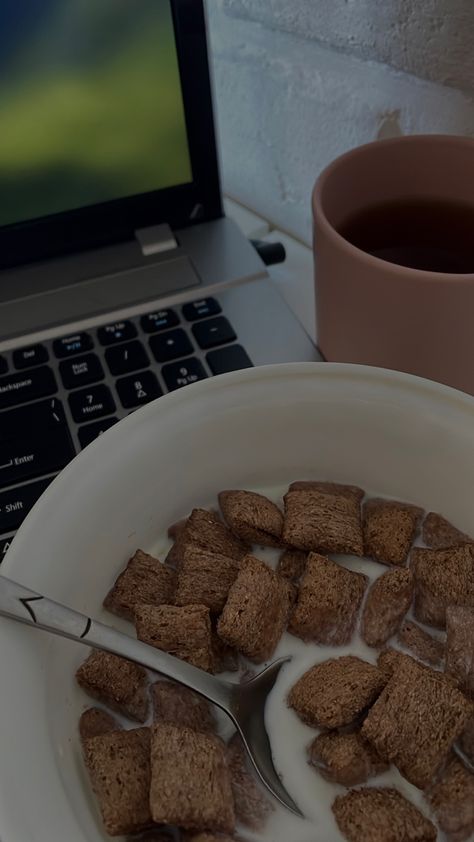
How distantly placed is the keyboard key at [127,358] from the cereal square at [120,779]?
295 mm

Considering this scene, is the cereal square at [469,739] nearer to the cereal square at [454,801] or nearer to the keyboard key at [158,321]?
the cereal square at [454,801]

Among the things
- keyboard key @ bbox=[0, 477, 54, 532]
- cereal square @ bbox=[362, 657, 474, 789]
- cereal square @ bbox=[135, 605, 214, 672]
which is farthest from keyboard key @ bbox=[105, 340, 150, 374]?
cereal square @ bbox=[362, 657, 474, 789]

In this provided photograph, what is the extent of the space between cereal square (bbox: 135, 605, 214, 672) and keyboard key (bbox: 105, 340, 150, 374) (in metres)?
0.22

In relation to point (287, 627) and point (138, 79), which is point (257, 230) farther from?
point (287, 627)

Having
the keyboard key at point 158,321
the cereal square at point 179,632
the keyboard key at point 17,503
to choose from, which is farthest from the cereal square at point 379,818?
the keyboard key at point 158,321

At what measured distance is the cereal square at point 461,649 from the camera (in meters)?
0.46

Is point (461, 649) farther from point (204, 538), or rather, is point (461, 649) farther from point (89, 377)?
point (89, 377)

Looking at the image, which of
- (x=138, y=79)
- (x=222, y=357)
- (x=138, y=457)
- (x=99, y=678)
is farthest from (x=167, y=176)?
(x=99, y=678)

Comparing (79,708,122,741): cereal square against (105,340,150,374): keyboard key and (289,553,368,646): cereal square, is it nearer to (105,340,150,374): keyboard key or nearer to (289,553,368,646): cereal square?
(289,553,368,646): cereal square

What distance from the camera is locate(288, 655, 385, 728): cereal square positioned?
1.47ft

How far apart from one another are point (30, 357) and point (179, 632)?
0.96ft

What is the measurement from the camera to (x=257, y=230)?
887 millimetres

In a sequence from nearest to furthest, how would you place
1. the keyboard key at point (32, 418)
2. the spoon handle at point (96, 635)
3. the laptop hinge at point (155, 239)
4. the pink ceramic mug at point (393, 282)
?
1. the spoon handle at point (96, 635)
2. the pink ceramic mug at point (393, 282)
3. the keyboard key at point (32, 418)
4. the laptop hinge at point (155, 239)

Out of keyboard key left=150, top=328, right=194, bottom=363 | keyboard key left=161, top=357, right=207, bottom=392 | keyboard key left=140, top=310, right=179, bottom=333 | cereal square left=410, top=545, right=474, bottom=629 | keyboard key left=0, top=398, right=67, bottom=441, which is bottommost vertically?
cereal square left=410, top=545, right=474, bottom=629
